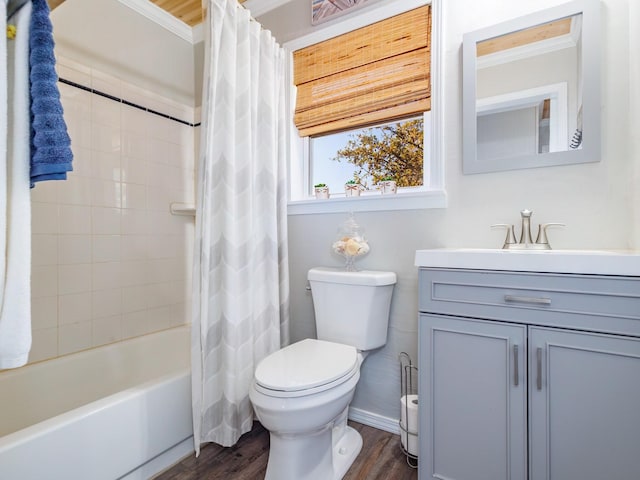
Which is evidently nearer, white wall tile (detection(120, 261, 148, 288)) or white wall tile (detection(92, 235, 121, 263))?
white wall tile (detection(92, 235, 121, 263))

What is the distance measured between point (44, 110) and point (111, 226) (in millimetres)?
1361

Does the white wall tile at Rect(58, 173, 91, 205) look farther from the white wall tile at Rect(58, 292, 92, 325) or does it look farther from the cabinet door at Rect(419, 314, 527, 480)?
the cabinet door at Rect(419, 314, 527, 480)

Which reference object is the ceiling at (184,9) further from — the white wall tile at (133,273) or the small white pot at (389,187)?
the white wall tile at (133,273)

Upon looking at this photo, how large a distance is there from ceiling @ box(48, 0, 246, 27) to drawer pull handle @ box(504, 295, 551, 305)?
93.8 inches

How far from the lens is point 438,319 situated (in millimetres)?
1221

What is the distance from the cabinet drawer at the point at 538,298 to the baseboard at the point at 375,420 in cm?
82

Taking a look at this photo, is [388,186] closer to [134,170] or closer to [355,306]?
[355,306]

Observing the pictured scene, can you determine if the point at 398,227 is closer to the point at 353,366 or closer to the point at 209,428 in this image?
the point at 353,366

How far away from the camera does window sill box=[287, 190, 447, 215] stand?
5.23ft

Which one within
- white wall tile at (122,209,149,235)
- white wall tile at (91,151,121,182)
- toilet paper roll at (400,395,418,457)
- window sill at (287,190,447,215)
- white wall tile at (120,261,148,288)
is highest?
white wall tile at (91,151,121,182)

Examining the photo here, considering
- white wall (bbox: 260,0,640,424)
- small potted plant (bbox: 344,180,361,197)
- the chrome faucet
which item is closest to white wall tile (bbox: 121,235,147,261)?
white wall (bbox: 260,0,640,424)

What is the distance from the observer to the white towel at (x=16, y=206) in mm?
738

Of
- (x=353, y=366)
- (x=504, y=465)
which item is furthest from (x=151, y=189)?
(x=504, y=465)

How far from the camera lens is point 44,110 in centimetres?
75
